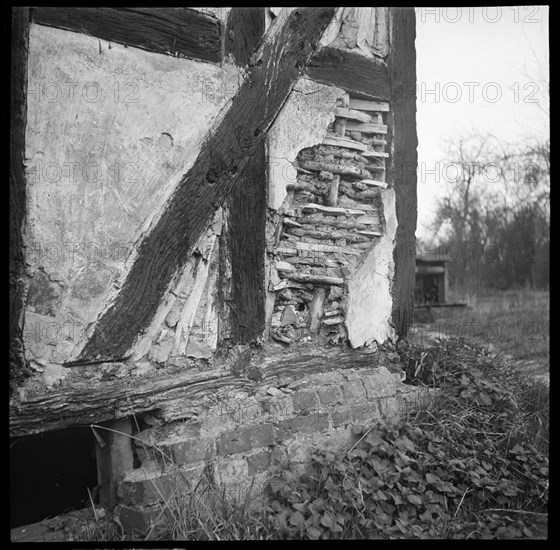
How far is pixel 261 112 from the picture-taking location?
307 cm

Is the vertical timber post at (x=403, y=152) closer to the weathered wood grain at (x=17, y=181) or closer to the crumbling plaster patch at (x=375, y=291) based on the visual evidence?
the crumbling plaster patch at (x=375, y=291)

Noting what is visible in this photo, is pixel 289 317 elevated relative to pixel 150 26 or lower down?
lower down

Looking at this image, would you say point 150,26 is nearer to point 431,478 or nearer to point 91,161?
point 91,161

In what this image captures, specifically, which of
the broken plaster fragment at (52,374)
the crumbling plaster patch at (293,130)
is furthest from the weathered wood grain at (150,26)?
the broken plaster fragment at (52,374)

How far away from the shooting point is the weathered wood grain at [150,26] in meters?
2.50

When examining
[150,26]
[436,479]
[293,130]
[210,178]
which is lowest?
[436,479]

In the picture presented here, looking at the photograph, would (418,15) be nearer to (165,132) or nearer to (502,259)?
(165,132)

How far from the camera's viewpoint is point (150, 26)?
2703mm

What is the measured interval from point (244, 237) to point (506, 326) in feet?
17.1

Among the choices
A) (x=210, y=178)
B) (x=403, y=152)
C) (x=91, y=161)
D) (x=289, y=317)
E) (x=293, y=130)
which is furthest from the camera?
(x=403, y=152)

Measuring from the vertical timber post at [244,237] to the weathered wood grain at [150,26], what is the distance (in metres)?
0.13

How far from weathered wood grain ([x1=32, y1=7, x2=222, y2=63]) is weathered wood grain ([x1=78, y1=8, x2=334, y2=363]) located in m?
0.30

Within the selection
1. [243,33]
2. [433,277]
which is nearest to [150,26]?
[243,33]

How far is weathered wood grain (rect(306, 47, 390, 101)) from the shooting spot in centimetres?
334
